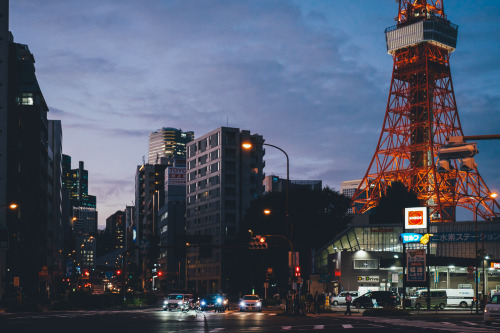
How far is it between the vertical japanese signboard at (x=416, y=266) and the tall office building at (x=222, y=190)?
Result: 9574 cm

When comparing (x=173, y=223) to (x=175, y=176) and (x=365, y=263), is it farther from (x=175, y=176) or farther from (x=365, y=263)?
(x=365, y=263)

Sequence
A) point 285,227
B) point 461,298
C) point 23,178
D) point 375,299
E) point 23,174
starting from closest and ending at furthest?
point 375,299 → point 461,298 → point 285,227 → point 23,178 → point 23,174

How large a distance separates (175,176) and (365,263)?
103248 mm

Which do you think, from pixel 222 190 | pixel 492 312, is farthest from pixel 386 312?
pixel 222 190

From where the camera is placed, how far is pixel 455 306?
71750 millimetres

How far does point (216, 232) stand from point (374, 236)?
5482cm

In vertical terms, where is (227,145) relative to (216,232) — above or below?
above

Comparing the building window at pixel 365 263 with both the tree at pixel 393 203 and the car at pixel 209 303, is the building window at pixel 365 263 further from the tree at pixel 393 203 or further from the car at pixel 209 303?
the car at pixel 209 303

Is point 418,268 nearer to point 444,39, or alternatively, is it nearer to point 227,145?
point 444,39

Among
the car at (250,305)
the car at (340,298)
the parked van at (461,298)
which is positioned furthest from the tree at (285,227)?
the car at (250,305)

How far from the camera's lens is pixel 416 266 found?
→ 160ft

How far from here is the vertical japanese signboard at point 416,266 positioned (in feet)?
159

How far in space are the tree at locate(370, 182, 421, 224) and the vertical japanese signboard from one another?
64.9 m

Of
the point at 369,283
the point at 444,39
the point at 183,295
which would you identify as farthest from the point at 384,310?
the point at 444,39
